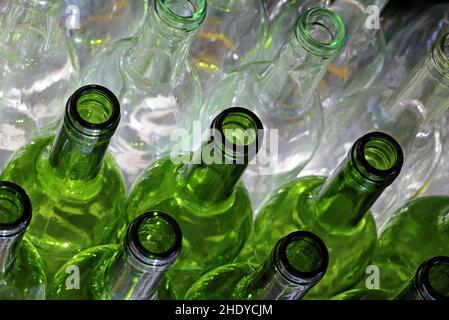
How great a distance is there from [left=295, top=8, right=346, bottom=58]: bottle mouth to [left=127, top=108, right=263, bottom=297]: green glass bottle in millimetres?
126

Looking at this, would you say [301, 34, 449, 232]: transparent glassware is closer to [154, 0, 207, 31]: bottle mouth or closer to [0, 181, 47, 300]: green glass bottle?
[154, 0, 207, 31]: bottle mouth

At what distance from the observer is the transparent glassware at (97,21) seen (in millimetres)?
871

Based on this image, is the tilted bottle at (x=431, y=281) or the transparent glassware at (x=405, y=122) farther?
the transparent glassware at (x=405, y=122)

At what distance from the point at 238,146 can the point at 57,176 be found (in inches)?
6.5

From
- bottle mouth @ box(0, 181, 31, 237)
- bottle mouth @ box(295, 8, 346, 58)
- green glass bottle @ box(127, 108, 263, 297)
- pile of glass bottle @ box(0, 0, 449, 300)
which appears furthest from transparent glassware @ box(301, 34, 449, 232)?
bottle mouth @ box(0, 181, 31, 237)

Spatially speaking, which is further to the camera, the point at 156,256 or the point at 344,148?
the point at 344,148

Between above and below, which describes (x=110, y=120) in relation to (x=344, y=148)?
above

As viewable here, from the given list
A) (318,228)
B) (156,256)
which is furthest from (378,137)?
(156,256)

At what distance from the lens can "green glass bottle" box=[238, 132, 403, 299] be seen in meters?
0.66

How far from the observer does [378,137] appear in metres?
0.66

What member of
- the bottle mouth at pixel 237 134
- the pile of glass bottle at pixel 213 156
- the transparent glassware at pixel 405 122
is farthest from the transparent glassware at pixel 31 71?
the transparent glassware at pixel 405 122

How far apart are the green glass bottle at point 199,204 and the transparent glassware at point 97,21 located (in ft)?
0.72

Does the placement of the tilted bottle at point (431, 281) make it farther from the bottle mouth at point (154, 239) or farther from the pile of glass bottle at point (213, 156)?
the bottle mouth at point (154, 239)
